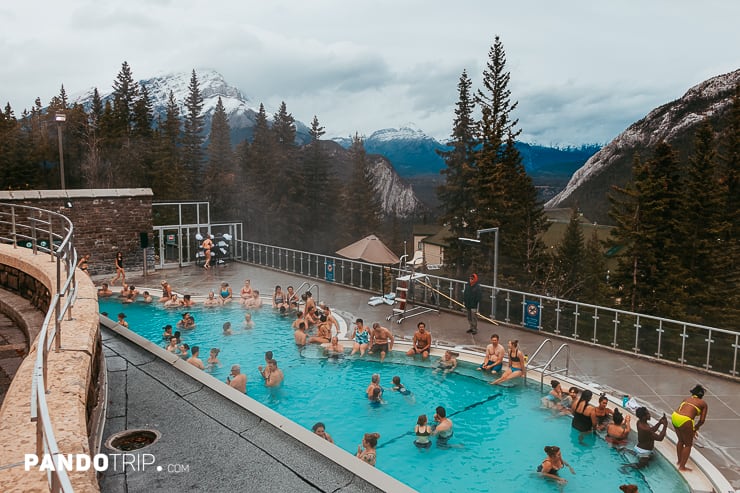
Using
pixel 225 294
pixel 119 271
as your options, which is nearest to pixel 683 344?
pixel 225 294

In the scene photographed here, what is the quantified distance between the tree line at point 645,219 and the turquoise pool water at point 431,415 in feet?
55.1

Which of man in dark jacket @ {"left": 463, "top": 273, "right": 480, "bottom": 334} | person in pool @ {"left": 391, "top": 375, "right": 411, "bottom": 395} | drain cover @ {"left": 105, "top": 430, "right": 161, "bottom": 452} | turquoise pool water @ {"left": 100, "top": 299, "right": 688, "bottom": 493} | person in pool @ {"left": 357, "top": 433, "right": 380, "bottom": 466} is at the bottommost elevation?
turquoise pool water @ {"left": 100, "top": 299, "right": 688, "bottom": 493}

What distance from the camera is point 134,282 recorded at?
67.4 ft

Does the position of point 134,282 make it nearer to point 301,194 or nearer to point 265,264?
point 265,264

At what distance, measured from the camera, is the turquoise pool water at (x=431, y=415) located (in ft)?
27.7

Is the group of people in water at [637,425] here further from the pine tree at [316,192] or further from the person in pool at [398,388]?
the pine tree at [316,192]

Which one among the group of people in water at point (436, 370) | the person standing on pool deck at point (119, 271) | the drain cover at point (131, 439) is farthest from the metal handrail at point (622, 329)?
the drain cover at point (131, 439)

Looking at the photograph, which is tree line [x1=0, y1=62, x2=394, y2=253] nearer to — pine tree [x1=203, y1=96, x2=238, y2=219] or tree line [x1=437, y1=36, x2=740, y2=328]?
pine tree [x1=203, y1=96, x2=238, y2=219]

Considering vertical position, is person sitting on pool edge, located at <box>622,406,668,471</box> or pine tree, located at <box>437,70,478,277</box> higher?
pine tree, located at <box>437,70,478,277</box>

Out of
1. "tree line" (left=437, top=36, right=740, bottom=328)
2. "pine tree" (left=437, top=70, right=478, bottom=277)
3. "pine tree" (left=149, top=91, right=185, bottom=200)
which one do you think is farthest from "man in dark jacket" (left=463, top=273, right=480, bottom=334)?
"pine tree" (left=149, top=91, right=185, bottom=200)

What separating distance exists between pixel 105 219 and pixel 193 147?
38.3 m

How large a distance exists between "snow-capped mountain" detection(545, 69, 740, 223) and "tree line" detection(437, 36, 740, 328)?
38.3 m

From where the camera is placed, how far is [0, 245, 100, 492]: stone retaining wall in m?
2.87

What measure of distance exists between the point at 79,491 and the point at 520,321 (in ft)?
42.7
